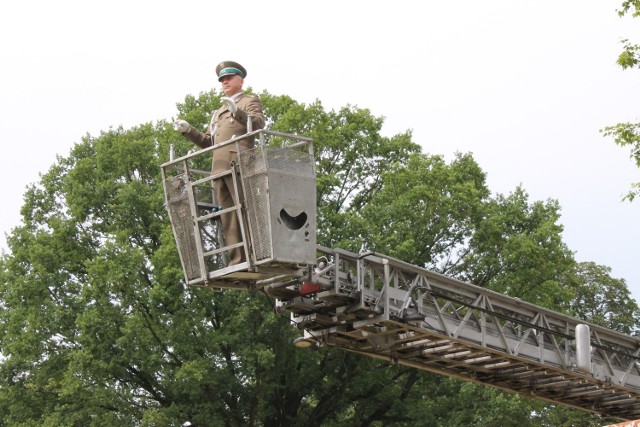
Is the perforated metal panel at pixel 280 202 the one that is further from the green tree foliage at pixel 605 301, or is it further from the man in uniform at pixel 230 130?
the green tree foliage at pixel 605 301

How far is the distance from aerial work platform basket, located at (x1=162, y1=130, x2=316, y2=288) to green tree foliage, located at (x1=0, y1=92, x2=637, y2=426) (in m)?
15.7

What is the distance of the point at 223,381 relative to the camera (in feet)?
105

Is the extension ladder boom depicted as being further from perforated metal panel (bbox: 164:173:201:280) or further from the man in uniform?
the man in uniform

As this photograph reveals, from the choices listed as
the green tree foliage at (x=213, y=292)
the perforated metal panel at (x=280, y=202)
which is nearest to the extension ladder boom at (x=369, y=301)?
the perforated metal panel at (x=280, y=202)

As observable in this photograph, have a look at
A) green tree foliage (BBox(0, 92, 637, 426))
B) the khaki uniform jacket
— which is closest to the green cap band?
the khaki uniform jacket

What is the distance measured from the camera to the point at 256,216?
14133mm

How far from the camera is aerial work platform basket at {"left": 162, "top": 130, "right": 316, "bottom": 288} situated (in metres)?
14.1

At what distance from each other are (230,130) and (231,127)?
4cm

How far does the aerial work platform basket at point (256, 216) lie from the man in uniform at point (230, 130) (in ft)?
0.29

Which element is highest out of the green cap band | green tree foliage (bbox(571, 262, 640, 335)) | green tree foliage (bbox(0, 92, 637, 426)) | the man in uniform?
green tree foliage (bbox(571, 262, 640, 335))

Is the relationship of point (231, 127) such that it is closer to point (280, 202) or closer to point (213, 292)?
point (280, 202)

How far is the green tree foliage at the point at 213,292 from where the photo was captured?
3155 cm

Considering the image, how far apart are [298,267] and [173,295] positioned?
18097mm

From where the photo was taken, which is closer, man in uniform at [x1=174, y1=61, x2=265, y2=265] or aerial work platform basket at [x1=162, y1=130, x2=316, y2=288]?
aerial work platform basket at [x1=162, y1=130, x2=316, y2=288]
